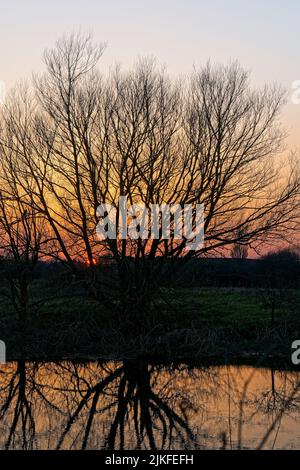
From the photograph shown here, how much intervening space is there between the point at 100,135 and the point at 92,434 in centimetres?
1135

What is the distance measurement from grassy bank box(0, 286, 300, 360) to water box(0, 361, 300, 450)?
1.17 m

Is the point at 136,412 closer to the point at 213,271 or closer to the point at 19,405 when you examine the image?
the point at 19,405

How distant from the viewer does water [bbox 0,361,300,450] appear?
9.73 metres

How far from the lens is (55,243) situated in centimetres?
2039

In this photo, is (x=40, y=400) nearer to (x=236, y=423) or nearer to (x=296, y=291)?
(x=236, y=423)

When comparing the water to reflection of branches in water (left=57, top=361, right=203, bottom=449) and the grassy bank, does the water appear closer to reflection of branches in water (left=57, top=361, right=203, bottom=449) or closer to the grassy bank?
reflection of branches in water (left=57, top=361, right=203, bottom=449)

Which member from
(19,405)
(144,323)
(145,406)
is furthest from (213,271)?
(19,405)

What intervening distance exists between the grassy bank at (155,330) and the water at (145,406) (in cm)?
117

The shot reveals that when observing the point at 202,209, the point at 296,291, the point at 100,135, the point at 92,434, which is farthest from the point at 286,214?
the point at 92,434

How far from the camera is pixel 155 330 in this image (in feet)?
61.5

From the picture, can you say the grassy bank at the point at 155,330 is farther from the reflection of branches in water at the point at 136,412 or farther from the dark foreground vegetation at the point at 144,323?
the reflection of branches in water at the point at 136,412

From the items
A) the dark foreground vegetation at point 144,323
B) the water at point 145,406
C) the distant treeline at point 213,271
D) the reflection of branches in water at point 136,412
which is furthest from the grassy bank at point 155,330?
the reflection of branches in water at point 136,412

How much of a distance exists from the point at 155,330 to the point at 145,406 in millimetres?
6772

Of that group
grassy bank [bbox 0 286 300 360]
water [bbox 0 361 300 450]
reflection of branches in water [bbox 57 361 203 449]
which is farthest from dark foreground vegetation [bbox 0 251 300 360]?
reflection of branches in water [bbox 57 361 203 449]
